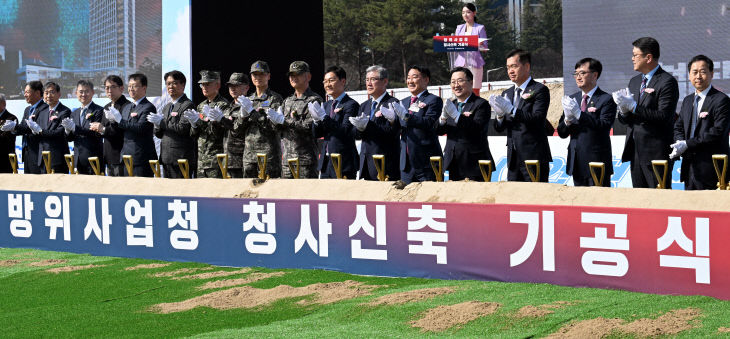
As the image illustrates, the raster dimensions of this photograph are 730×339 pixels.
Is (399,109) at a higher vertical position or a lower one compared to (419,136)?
higher

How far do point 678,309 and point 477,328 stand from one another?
3.83 feet

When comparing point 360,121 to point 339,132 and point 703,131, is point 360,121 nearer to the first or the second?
point 339,132

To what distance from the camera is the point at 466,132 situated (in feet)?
28.2

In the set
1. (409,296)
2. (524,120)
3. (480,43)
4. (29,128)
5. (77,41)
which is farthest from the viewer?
(77,41)

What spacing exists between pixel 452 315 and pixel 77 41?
12.3 metres

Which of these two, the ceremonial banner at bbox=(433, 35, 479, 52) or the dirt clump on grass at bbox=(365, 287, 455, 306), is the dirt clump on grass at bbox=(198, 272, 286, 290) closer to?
the dirt clump on grass at bbox=(365, 287, 455, 306)

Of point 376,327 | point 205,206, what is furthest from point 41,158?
point 376,327

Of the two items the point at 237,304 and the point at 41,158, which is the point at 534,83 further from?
the point at 41,158

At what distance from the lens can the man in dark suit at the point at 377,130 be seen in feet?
29.1

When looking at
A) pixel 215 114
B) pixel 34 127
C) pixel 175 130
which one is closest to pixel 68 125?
pixel 34 127

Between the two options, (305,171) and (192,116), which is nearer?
(305,171)

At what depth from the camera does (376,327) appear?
5.75m

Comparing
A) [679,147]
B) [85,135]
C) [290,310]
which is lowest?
[290,310]

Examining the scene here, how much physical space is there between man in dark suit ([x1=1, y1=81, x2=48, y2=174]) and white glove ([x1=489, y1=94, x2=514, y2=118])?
639cm
